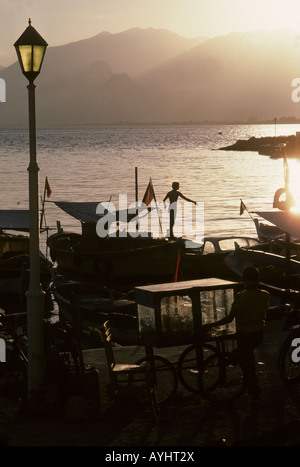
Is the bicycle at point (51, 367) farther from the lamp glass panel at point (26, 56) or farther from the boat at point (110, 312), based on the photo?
the boat at point (110, 312)

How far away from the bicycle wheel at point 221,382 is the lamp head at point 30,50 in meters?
4.79

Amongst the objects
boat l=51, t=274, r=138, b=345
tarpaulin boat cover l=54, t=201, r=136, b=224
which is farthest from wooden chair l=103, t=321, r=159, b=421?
tarpaulin boat cover l=54, t=201, r=136, b=224

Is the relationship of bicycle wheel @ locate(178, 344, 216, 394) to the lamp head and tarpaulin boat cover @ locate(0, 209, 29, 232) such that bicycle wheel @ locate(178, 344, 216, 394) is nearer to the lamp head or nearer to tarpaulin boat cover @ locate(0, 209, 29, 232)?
the lamp head

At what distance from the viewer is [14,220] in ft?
119

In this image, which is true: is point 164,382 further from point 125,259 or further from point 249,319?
point 125,259

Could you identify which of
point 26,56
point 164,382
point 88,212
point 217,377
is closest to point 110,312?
point 164,382

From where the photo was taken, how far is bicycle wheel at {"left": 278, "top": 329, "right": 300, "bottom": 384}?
491 inches

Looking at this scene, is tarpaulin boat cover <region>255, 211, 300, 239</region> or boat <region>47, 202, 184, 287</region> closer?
tarpaulin boat cover <region>255, 211, 300, 239</region>

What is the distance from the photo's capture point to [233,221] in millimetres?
57281

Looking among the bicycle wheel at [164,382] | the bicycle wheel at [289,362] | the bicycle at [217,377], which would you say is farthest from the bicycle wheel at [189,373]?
the bicycle wheel at [289,362]

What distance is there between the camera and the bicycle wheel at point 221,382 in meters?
12.0

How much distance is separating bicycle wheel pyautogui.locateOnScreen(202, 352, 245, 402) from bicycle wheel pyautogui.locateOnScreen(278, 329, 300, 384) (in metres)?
0.67
